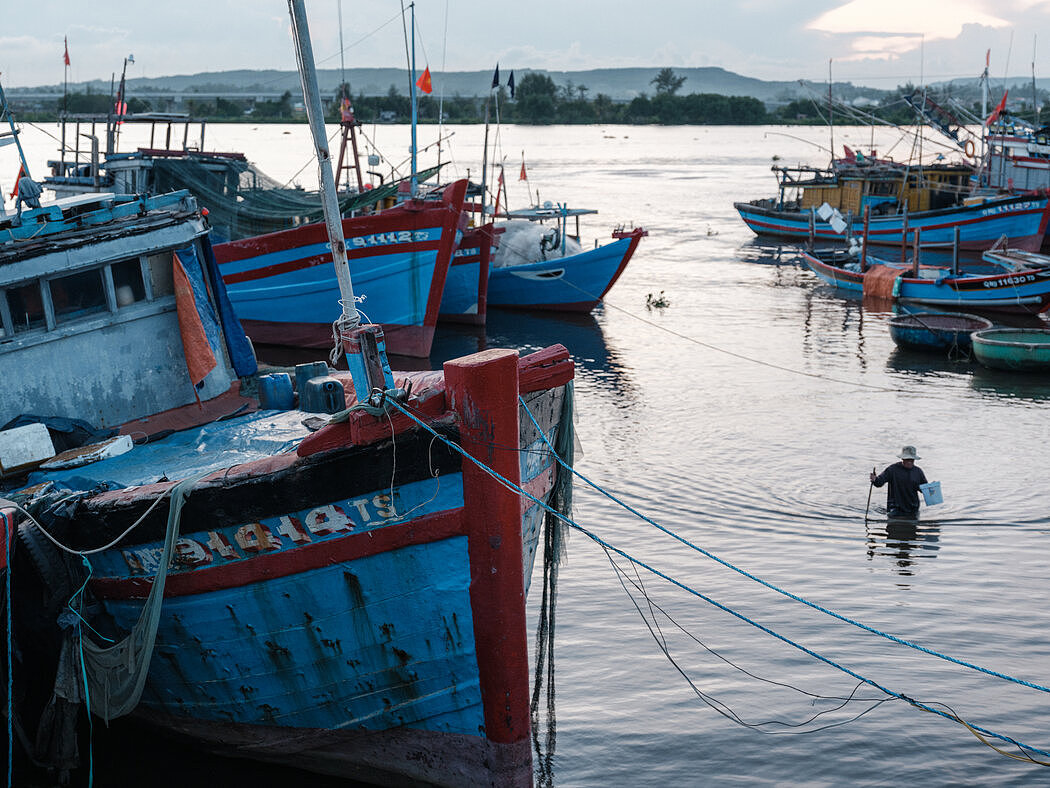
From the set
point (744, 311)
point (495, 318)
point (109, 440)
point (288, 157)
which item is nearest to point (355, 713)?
point (109, 440)

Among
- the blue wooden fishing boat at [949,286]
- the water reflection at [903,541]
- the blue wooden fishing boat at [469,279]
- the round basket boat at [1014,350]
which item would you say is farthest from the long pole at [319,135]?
the blue wooden fishing boat at [949,286]

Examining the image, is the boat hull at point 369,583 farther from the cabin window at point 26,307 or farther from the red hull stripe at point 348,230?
the red hull stripe at point 348,230

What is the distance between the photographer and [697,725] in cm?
888

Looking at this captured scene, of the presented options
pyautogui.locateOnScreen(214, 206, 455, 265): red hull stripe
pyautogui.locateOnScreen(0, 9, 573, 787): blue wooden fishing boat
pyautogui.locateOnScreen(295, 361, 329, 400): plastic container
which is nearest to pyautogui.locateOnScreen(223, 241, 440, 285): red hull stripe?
pyautogui.locateOnScreen(214, 206, 455, 265): red hull stripe

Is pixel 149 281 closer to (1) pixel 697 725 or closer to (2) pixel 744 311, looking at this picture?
(1) pixel 697 725

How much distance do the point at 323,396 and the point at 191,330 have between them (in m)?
2.11

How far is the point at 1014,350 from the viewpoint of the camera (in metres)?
21.0

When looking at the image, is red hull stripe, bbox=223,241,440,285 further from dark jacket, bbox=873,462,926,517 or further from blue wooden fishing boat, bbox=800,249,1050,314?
blue wooden fishing boat, bbox=800,249,1050,314

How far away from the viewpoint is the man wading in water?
42.2 ft

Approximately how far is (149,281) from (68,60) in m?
15.3

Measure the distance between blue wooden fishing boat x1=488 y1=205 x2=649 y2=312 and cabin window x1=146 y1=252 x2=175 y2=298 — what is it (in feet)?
61.8

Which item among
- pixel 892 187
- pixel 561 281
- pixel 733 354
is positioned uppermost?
pixel 892 187

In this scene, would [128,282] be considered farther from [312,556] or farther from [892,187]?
[892,187]

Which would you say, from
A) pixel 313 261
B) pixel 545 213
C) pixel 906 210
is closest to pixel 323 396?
pixel 313 261
